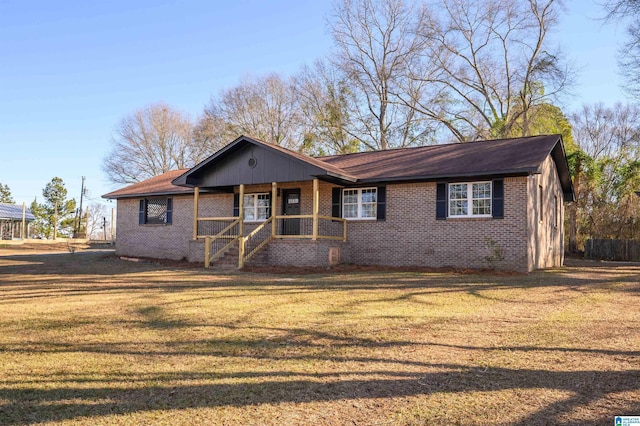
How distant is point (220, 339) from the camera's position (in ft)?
20.8

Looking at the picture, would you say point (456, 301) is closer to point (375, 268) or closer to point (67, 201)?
point (375, 268)

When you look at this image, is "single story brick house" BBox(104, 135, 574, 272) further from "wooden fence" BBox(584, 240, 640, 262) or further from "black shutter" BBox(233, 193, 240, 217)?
"wooden fence" BBox(584, 240, 640, 262)

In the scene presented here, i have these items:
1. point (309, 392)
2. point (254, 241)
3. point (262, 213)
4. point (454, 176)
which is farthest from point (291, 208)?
point (309, 392)

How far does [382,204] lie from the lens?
57.7 feet

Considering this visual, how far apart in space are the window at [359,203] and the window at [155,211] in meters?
8.42

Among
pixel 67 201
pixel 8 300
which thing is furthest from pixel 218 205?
pixel 67 201

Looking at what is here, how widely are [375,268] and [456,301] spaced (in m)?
6.79

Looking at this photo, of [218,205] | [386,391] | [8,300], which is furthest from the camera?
[218,205]

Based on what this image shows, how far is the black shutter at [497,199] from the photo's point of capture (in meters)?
15.6

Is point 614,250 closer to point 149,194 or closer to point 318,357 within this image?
point 149,194

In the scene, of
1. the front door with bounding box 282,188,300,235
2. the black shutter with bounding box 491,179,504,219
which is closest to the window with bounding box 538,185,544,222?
the black shutter with bounding box 491,179,504,219

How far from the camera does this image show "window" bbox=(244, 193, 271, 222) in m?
20.2

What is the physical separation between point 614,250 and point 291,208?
17.9 meters

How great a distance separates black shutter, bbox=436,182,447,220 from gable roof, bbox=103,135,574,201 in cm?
32
